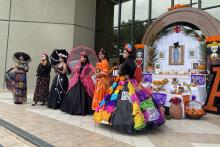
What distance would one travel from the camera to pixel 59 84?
7496mm

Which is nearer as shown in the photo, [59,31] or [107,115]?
[107,115]

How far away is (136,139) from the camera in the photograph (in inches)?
184

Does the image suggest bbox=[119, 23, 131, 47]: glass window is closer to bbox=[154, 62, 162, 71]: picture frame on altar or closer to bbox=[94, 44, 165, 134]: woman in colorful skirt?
bbox=[154, 62, 162, 71]: picture frame on altar

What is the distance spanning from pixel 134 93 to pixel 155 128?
914mm

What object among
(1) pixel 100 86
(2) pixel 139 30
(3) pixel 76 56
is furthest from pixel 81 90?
(2) pixel 139 30

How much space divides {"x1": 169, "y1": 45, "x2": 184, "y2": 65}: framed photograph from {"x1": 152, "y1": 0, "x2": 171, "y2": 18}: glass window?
2.36 metres

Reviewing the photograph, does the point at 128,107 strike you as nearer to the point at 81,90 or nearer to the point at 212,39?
the point at 81,90

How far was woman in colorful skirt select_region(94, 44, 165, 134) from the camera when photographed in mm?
4879

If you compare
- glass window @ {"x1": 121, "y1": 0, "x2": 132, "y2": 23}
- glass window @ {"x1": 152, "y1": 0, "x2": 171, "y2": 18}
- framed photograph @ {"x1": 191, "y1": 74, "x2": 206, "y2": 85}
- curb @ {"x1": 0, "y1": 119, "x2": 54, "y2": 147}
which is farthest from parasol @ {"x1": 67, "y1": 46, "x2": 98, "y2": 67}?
glass window @ {"x1": 121, "y1": 0, "x2": 132, "y2": 23}

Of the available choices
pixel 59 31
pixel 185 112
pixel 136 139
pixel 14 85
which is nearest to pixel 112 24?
pixel 59 31

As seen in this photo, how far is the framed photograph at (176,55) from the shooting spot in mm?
9688

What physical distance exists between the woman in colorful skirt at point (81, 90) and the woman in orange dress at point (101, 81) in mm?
322

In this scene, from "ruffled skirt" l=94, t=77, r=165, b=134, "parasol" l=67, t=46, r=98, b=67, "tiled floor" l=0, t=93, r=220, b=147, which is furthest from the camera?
"parasol" l=67, t=46, r=98, b=67

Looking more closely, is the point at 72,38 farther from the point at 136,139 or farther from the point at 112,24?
the point at 136,139
